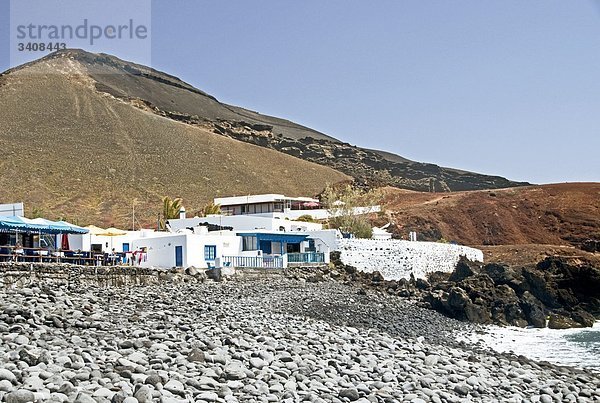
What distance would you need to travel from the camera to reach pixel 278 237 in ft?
125

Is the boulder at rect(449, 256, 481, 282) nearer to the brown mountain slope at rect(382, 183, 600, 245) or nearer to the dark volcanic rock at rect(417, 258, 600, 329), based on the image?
the dark volcanic rock at rect(417, 258, 600, 329)

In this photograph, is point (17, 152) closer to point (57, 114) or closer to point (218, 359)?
point (57, 114)

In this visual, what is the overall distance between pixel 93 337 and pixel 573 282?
2881 cm

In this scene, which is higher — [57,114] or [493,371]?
[57,114]

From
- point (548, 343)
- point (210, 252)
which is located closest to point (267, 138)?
point (210, 252)

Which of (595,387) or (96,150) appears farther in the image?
(96,150)

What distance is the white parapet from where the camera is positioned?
125 feet

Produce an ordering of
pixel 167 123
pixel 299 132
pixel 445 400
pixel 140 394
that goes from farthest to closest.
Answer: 1. pixel 299 132
2. pixel 167 123
3. pixel 445 400
4. pixel 140 394

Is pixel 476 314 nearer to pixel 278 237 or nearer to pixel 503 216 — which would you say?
pixel 278 237

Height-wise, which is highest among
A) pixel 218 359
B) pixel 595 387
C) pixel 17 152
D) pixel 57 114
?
pixel 57 114

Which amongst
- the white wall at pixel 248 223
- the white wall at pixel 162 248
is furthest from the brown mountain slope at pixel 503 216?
the white wall at pixel 162 248

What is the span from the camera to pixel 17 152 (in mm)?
84750

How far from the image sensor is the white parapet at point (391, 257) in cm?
3797

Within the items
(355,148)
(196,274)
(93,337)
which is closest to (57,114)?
(355,148)
